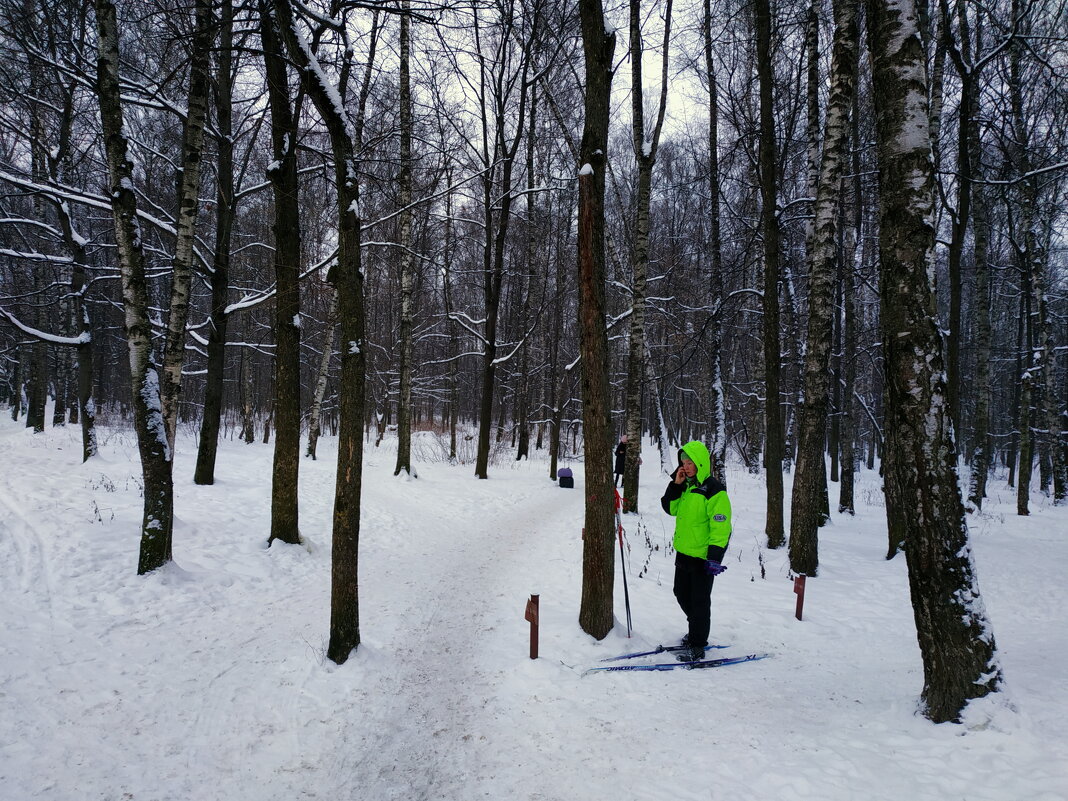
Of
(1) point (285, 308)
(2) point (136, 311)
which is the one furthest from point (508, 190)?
(2) point (136, 311)

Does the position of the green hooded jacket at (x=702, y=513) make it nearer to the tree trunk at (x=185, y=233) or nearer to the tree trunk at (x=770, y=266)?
the tree trunk at (x=770, y=266)

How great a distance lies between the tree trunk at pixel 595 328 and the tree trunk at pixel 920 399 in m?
2.38

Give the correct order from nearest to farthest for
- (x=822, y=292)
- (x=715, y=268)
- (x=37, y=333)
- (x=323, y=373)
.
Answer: (x=822, y=292)
(x=37, y=333)
(x=715, y=268)
(x=323, y=373)

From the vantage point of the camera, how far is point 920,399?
3709 mm

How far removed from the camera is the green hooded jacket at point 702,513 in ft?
17.4

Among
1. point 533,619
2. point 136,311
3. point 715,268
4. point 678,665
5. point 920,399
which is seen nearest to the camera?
point 920,399

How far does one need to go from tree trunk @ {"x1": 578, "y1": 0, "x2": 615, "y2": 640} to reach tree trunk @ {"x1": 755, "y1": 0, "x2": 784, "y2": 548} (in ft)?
18.2

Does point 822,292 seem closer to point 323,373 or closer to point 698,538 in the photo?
point 698,538

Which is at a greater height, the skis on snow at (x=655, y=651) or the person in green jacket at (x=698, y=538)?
the person in green jacket at (x=698, y=538)

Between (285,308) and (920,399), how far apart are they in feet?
24.6

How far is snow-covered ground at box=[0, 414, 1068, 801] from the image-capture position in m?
3.38

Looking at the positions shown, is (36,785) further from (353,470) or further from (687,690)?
(687,690)

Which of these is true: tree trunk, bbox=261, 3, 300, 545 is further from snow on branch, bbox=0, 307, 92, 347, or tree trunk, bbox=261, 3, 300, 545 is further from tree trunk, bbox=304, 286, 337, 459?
tree trunk, bbox=304, 286, 337, 459

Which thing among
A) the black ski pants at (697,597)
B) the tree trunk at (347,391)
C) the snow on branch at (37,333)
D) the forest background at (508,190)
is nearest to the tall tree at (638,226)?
the forest background at (508,190)
